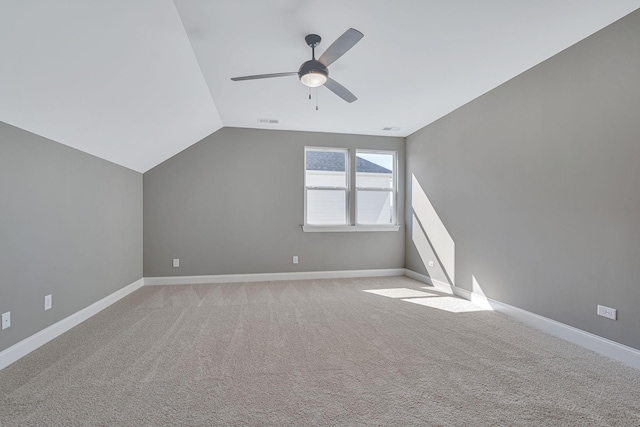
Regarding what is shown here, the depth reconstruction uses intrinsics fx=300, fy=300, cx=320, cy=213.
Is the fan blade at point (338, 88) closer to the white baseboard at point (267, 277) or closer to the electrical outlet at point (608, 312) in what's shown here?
the electrical outlet at point (608, 312)

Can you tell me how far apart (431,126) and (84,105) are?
4365 mm

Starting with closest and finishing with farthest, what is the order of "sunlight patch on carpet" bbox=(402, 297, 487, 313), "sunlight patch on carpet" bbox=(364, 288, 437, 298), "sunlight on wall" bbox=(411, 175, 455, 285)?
1. "sunlight patch on carpet" bbox=(402, 297, 487, 313)
2. "sunlight patch on carpet" bbox=(364, 288, 437, 298)
3. "sunlight on wall" bbox=(411, 175, 455, 285)

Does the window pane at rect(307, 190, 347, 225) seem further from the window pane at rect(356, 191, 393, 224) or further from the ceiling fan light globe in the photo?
the ceiling fan light globe

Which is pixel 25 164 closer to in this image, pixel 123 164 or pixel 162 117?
pixel 162 117

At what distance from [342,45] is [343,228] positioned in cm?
342

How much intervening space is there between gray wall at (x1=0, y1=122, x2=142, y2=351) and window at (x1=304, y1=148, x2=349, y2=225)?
280 cm

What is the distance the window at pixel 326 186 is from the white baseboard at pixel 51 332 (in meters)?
3.02

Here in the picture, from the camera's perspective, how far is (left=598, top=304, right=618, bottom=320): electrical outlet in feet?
7.70

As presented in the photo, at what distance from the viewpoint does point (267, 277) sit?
16.4 ft

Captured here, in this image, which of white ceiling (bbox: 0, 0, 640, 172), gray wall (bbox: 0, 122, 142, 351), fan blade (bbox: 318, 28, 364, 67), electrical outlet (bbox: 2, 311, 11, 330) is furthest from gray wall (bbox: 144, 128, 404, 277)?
fan blade (bbox: 318, 28, 364, 67)

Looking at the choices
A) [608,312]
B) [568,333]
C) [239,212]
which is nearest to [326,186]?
[239,212]

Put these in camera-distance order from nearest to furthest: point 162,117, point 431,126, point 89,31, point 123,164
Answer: point 89,31, point 162,117, point 123,164, point 431,126

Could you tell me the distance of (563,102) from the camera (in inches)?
108

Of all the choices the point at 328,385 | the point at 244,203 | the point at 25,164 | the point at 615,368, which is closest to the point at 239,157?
the point at 244,203
